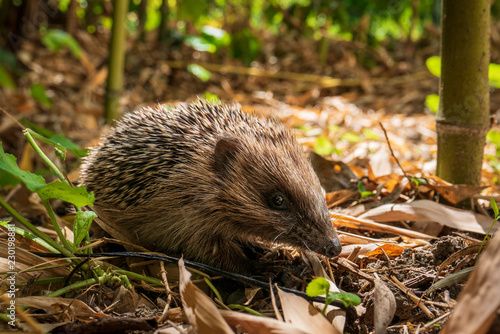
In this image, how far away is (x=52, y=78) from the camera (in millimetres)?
9617

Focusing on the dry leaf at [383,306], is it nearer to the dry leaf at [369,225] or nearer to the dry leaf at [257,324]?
the dry leaf at [257,324]

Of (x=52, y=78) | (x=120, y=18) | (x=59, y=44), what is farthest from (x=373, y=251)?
(x=52, y=78)

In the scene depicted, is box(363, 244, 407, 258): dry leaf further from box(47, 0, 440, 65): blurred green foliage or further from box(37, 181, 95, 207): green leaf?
box(47, 0, 440, 65): blurred green foliage

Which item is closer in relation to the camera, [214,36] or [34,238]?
[34,238]

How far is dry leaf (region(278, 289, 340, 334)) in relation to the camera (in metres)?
2.44

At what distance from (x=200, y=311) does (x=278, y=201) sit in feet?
3.84

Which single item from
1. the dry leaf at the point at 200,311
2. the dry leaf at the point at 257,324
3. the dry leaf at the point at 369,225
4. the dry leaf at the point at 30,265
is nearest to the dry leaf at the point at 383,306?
the dry leaf at the point at 257,324

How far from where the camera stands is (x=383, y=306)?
102 inches

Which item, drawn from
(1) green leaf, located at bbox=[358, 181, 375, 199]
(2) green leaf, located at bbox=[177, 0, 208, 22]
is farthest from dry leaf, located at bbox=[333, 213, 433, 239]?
(2) green leaf, located at bbox=[177, 0, 208, 22]

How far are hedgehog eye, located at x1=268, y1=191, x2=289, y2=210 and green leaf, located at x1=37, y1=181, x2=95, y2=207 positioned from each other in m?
1.26

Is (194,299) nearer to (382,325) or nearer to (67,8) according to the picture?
(382,325)

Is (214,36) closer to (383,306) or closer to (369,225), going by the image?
(369,225)

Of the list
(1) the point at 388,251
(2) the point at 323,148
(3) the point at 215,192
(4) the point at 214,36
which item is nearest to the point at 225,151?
(3) the point at 215,192

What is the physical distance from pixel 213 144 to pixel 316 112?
4.89 metres
